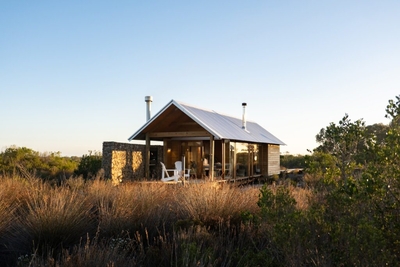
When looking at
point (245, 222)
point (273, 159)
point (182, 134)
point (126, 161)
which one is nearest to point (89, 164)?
point (126, 161)

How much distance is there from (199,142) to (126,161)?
461 centimetres

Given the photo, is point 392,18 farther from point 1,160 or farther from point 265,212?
point 1,160

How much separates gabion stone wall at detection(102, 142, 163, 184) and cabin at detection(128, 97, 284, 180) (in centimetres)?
16

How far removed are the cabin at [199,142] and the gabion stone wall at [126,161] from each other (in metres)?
0.16

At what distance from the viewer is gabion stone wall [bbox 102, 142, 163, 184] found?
637 inches

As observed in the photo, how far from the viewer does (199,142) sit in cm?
2039

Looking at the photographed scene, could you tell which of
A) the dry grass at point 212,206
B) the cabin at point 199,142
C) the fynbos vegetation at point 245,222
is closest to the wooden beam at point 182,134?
the cabin at point 199,142

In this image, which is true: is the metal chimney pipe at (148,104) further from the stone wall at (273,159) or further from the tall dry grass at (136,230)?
the tall dry grass at (136,230)

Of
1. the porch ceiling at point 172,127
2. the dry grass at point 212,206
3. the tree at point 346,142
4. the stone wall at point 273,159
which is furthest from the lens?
the stone wall at point 273,159

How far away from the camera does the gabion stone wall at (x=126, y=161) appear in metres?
16.2

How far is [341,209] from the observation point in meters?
4.78

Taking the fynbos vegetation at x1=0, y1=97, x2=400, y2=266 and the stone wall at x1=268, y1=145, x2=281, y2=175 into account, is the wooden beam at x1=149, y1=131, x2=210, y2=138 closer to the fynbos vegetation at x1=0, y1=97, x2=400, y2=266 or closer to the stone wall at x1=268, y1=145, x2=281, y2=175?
the stone wall at x1=268, y1=145, x2=281, y2=175

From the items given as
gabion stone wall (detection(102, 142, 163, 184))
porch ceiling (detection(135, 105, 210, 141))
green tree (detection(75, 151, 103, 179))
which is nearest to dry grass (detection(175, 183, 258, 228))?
gabion stone wall (detection(102, 142, 163, 184))

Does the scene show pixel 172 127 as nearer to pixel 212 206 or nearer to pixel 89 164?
pixel 89 164
